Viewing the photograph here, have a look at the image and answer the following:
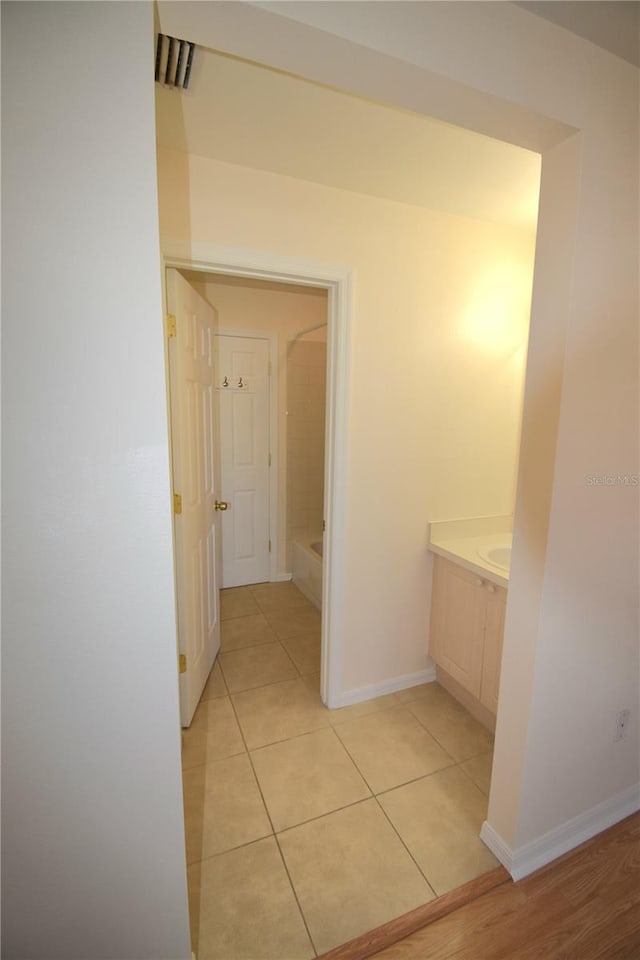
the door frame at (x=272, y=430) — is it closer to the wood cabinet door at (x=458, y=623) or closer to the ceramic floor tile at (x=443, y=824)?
the wood cabinet door at (x=458, y=623)

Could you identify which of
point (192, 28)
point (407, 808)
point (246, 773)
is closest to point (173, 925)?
point (246, 773)

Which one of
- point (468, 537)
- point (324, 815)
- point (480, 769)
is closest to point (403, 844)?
point (324, 815)

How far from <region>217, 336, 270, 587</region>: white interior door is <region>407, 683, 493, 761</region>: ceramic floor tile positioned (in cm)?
181

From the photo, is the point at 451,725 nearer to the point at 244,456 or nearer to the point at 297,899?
the point at 297,899

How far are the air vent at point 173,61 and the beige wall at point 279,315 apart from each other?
176cm

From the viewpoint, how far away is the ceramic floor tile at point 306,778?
157 cm

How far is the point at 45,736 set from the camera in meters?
0.78

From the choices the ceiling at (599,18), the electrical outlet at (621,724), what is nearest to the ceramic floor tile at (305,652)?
the electrical outlet at (621,724)

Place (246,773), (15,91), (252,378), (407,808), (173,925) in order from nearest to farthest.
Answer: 1. (15,91)
2. (173,925)
3. (407,808)
4. (246,773)
5. (252,378)

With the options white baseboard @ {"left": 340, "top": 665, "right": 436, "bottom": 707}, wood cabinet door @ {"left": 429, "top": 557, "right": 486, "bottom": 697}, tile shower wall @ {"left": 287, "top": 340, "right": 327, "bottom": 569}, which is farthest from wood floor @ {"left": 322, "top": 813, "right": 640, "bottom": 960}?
tile shower wall @ {"left": 287, "top": 340, "right": 327, "bottom": 569}

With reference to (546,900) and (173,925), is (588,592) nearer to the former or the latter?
(546,900)

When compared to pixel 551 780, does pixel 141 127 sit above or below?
above

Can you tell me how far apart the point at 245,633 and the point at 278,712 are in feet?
2.58

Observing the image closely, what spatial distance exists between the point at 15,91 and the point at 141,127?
189 millimetres
